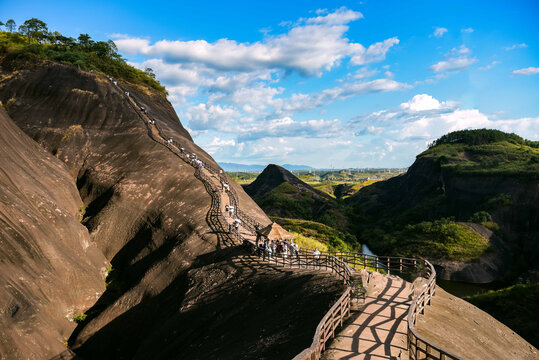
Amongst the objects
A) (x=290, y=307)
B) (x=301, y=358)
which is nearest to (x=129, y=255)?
(x=290, y=307)

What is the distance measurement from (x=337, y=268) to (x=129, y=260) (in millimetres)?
23243

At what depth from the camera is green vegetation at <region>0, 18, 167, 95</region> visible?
61.6 meters

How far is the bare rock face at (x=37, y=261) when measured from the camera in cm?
2227

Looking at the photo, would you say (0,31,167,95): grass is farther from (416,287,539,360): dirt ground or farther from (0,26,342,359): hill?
(416,287,539,360): dirt ground

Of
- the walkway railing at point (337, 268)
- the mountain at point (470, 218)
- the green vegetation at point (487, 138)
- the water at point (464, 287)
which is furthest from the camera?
the green vegetation at point (487, 138)

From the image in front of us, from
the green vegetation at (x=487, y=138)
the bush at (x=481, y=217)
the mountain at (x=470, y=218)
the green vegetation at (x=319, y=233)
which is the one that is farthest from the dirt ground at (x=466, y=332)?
the green vegetation at (x=487, y=138)

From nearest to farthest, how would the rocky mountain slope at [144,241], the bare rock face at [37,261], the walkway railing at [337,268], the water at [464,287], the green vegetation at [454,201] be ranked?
1. the walkway railing at [337,268]
2. the rocky mountain slope at [144,241]
3. the bare rock face at [37,261]
4. the water at [464,287]
5. the green vegetation at [454,201]

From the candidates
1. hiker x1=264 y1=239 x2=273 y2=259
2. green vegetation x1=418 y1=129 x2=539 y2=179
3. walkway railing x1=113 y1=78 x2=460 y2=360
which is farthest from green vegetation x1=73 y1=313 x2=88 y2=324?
green vegetation x1=418 y1=129 x2=539 y2=179

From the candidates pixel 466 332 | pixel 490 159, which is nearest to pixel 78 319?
pixel 466 332

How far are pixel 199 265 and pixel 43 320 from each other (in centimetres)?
1177

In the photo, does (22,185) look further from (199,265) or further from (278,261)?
(278,261)

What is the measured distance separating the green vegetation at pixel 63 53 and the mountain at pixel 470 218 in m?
66.7

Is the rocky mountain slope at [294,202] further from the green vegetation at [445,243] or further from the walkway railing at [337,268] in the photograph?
the walkway railing at [337,268]

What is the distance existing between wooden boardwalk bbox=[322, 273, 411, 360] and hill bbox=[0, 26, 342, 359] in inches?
67.7
